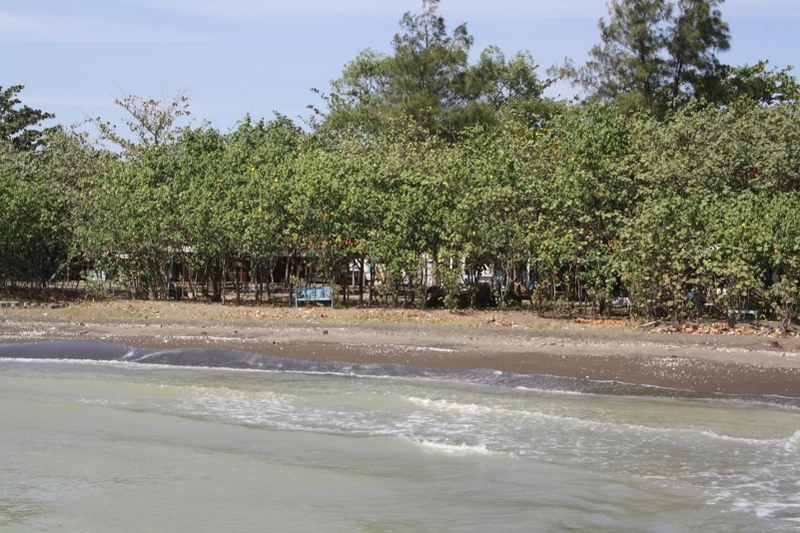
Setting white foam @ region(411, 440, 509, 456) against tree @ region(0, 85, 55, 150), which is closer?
white foam @ region(411, 440, 509, 456)

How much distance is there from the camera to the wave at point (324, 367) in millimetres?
12438

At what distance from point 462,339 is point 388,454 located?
6911 millimetres

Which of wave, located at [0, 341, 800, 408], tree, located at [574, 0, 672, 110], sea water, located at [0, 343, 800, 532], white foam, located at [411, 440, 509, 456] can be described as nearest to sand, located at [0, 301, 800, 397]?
wave, located at [0, 341, 800, 408]

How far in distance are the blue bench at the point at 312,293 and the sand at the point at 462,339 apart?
3.41 ft

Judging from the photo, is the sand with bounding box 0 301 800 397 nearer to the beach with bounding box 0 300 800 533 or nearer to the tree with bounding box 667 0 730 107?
the beach with bounding box 0 300 800 533

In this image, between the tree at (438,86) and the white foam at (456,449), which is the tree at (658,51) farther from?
the white foam at (456,449)

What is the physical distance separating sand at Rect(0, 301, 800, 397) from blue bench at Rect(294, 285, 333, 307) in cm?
→ 104

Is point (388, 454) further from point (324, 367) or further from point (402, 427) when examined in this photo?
point (324, 367)

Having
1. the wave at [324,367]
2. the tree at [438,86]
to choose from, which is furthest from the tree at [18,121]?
the wave at [324,367]

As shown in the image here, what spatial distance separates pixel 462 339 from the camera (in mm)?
16578

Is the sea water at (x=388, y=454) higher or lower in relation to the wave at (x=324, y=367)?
lower

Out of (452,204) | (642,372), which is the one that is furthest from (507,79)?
(642,372)

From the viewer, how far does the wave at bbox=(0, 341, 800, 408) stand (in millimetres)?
12438

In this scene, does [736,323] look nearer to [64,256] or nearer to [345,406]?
[345,406]
